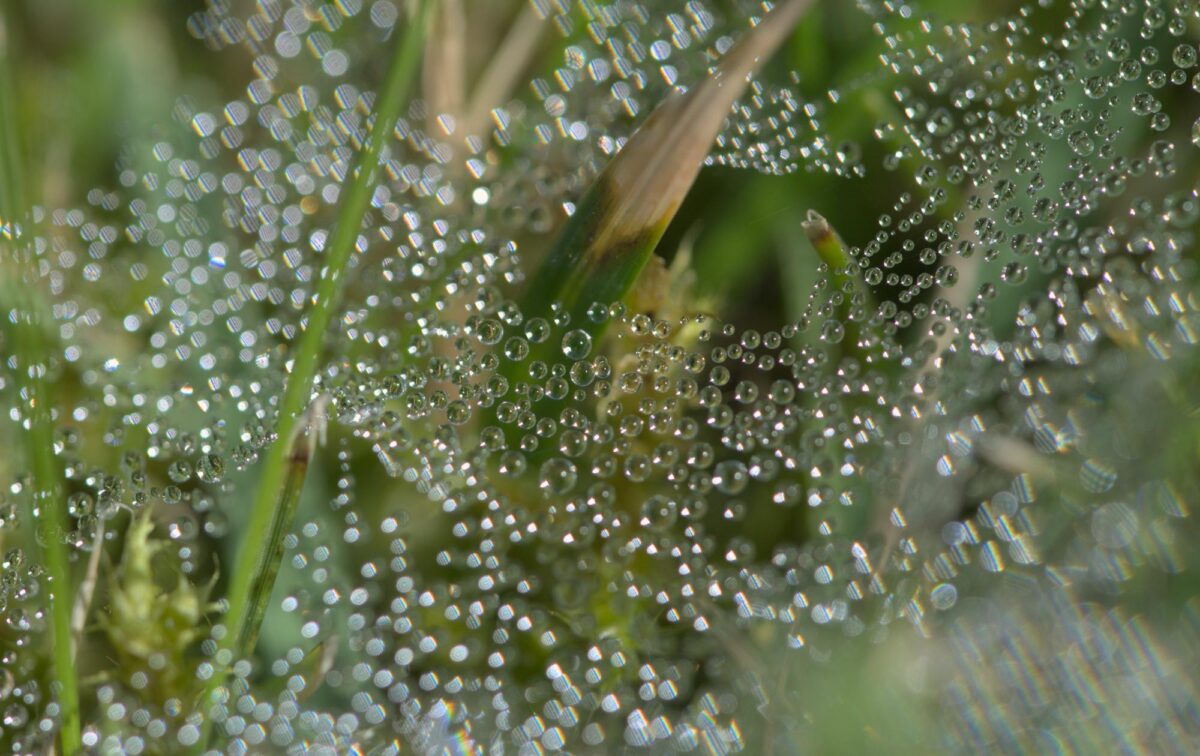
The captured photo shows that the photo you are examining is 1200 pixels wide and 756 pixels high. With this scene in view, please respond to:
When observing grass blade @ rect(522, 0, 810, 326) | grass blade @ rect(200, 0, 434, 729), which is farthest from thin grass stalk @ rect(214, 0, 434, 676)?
grass blade @ rect(522, 0, 810, 326)

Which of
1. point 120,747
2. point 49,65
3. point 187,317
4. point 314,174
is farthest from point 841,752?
point 49,65

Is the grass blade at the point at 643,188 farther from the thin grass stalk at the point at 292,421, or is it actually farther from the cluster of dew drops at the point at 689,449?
the thin grass stalk at the point at 292,421

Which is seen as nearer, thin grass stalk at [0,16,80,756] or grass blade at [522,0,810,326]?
thin grass stalk at [0,16,80,756]

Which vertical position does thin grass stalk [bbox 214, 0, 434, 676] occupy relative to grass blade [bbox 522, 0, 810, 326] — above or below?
below

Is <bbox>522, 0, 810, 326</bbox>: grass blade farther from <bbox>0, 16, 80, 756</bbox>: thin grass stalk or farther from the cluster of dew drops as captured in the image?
<bbox>0, 16, 80, 756</bbox>: thin grass stalk

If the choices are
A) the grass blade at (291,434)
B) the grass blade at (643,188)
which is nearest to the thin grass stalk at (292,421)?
the grass blade at (291,434)

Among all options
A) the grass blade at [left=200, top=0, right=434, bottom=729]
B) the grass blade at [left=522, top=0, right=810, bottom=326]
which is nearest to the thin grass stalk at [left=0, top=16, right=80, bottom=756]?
the grass blade at [left=200, top=0, right=434, bottom=729]
